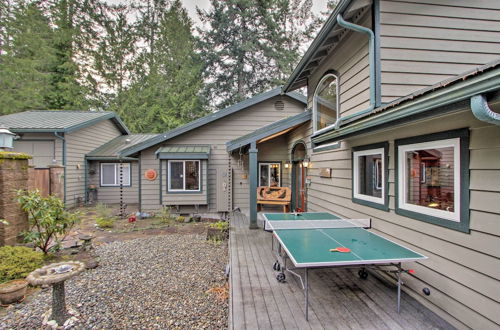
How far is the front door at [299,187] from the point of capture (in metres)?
7.09

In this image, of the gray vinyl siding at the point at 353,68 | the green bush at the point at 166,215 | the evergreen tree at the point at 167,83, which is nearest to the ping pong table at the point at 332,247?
the gray vinyl siding at the point at 353,68

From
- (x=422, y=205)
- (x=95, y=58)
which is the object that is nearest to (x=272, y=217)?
(x=422, y=205)

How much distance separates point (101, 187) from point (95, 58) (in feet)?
37.0

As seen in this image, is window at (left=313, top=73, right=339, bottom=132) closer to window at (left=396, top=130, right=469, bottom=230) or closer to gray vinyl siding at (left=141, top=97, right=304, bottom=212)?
window at (left=396, top=130, right=469, bottom=230)

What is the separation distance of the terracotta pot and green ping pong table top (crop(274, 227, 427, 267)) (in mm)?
3857

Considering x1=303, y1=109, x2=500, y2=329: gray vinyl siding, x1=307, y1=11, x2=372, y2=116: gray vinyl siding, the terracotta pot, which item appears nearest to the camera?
x1=303, y1=109, x2=500, y2=329: gray vinyl siding

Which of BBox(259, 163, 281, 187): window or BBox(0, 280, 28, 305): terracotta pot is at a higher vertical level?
BBox(259, 163, 281, 187): window

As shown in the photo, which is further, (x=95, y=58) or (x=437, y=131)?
(x=95, y=58)

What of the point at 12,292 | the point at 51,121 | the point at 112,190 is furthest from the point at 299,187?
the point at 51,121

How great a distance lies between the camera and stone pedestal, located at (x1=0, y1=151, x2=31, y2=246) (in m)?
4.65

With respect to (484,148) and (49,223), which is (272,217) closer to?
(484,148)

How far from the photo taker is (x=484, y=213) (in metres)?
2.05

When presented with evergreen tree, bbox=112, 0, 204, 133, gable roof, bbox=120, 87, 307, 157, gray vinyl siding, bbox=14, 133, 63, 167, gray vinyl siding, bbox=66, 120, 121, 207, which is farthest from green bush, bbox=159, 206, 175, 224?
evergreen tree, bbox=112, 0, 204, 133

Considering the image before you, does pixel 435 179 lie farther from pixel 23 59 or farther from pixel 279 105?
pixel 23 59
